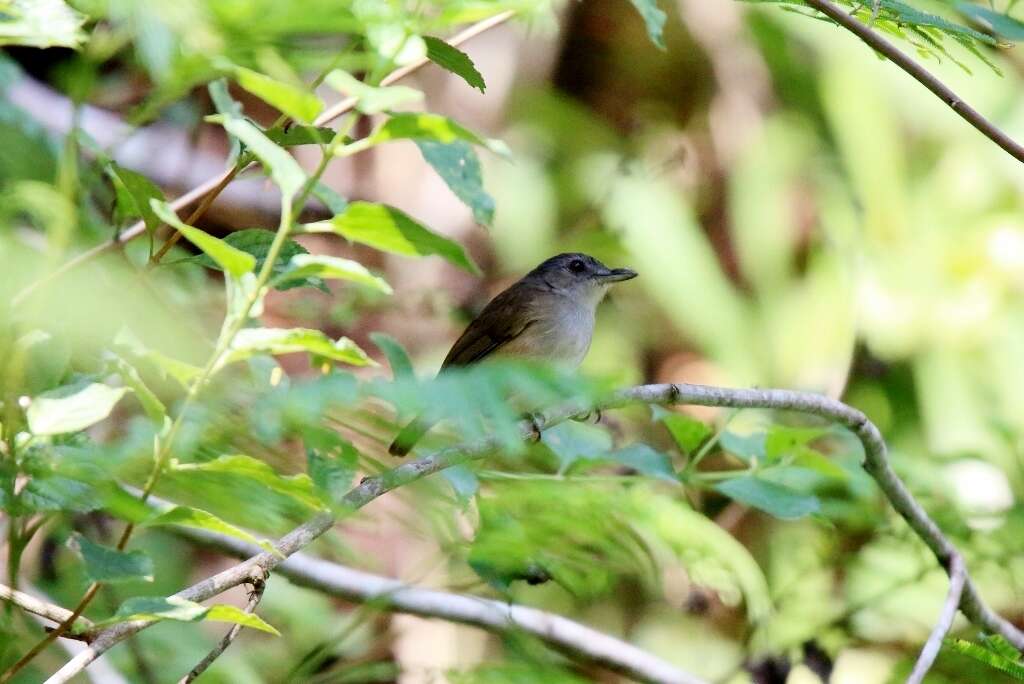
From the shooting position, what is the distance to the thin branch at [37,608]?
148 cm

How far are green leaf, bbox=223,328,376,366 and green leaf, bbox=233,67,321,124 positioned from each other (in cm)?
23

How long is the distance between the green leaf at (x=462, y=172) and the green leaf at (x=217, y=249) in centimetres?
42

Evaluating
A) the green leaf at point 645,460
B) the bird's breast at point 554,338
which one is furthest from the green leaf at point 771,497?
the bird's breast at point 554,338

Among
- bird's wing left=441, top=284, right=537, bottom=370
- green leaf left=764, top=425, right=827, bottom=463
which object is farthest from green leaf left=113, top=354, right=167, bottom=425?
bird's wing left=441, top=284, right=537, bottom=370

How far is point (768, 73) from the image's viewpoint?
770 cm

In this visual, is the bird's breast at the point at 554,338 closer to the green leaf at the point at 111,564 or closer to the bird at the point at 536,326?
the bird at the point at 536,326

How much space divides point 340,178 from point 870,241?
295 cm

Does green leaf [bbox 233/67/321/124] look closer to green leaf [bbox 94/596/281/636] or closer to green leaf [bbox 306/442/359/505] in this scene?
green leaf [bbox 306/442/359/505]

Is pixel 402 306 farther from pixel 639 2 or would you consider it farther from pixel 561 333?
pixel 639 2

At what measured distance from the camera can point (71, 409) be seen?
147cm

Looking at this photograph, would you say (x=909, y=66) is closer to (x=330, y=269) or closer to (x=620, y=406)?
(x=620, y=406)

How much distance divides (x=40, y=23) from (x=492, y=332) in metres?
3.35

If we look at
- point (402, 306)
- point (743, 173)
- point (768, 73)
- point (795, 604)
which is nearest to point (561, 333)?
point (402, 306)

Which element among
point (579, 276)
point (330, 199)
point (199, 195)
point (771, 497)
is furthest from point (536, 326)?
point (330, 199)
